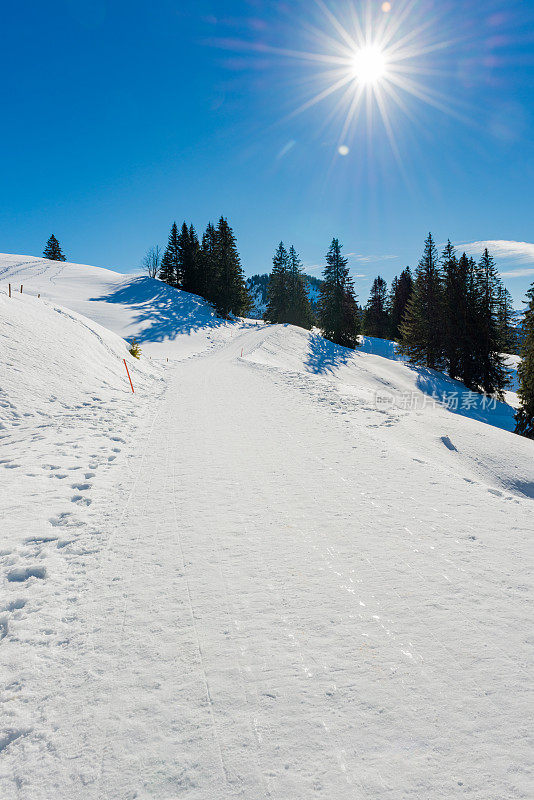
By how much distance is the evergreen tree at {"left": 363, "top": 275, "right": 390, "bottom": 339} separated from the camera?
5956 cm

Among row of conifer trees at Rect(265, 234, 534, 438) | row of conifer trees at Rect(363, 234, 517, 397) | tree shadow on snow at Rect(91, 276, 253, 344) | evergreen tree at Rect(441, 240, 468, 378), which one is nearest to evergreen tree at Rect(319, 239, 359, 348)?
row of conifer trees at Rect(265, 234, 534, 438)

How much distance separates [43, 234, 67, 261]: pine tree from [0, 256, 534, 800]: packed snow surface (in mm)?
89437

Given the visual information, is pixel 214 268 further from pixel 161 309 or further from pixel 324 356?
pixel 324 356

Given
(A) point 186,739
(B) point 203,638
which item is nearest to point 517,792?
(A) point 186,739

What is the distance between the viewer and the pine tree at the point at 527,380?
18.2 m

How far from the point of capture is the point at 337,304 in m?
36.3

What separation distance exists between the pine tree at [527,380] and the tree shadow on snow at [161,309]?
1228 inches

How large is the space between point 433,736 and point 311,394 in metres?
11.4

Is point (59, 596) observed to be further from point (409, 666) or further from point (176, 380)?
point (176, 380)

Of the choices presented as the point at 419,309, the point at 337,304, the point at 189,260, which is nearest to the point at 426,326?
the point at 419,309

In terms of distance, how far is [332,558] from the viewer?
3.85 meters

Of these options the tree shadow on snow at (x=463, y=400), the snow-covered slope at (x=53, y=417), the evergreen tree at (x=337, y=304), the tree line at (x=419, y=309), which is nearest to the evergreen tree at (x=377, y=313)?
the tree line at (x=419, y=309)

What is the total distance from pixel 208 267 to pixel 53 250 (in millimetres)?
46965

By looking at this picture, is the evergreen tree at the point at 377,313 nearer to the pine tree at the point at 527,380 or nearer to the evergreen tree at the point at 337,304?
the evergreen tree at the point at 337,304
